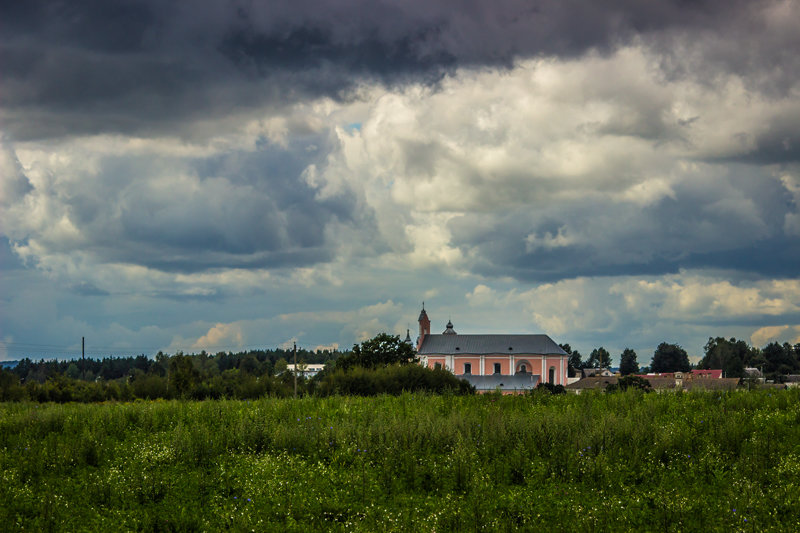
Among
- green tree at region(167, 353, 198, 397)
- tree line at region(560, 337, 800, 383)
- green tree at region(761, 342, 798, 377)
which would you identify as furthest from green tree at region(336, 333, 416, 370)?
green tree at region(761, 342, 798, 377)

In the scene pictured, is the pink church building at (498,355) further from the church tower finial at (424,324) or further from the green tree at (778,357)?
the green tree at (778,357)

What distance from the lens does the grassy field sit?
31.7ft

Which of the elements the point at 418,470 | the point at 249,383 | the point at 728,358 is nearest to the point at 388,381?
the point at 249,383

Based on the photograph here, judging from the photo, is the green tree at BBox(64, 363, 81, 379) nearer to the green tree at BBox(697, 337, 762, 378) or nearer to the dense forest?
the dense forest

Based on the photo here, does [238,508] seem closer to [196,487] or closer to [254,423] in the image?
[196,487]

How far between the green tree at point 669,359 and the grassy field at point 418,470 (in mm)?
156035

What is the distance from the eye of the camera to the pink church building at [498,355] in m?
117

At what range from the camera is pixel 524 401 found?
16.2 metres

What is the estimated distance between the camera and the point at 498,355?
391 ft

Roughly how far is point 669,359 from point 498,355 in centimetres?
6154

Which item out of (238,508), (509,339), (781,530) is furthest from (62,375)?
(509,339)

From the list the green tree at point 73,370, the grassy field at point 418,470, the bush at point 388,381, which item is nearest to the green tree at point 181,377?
the bush at point 388,381

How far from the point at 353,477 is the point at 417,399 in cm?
566

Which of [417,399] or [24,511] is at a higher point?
[417,399]
